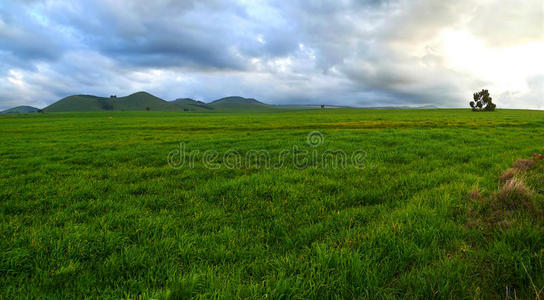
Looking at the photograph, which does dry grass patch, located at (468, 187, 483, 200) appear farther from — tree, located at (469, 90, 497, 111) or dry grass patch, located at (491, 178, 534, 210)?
tree, located at (469, 90, 497, 111)

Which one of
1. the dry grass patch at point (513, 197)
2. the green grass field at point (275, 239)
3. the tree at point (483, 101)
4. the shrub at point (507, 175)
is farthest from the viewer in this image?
the tree at point (483, 101)

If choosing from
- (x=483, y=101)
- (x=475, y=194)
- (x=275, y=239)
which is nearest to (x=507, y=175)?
(x=475, y=194)

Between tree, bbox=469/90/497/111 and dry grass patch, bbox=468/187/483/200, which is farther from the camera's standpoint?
tree, bbox=469/90/497/111

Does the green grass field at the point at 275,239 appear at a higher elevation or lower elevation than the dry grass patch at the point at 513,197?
lower

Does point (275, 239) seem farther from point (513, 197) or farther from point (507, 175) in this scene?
point (507, 175)

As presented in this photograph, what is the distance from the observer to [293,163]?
8391mm

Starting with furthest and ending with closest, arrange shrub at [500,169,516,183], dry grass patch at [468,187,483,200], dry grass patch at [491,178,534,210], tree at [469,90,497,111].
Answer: tree at [469,90,497,111] < shrub at [500,169,516,183] < dry grass patch at [468,187,483,200] < dry grass patch at [491,178,534,210]

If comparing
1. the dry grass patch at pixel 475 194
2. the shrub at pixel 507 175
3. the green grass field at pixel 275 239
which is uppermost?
the shrub at pixel 507 175

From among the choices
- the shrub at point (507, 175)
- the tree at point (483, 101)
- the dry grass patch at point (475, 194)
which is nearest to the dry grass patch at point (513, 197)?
Answer: the dry grass patch at point (475, 194)

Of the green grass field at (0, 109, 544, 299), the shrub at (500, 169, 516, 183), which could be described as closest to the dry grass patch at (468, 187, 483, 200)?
the green grass field at (0, 109, 544, 299)

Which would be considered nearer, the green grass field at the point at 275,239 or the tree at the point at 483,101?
the green grass field at the point at 275,239

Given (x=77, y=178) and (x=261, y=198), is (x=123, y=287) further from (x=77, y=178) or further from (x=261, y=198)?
(x=77, y=178)

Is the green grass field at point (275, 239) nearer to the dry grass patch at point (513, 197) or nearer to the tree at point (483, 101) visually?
the dry grass patch at point (513, 197)

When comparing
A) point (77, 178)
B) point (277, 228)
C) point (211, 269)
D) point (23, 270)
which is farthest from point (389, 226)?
point (77, 178)
